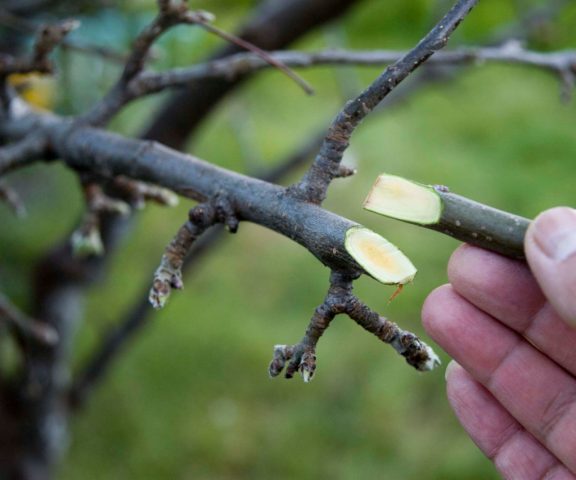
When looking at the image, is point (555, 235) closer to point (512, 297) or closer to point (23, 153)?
point (512, 297)

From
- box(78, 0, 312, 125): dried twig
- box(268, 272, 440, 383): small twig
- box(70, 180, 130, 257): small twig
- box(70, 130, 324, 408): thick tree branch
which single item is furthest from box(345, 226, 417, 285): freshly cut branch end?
box(70, 130, 324, 408): thick tree branch

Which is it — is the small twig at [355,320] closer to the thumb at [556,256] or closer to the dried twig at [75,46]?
the thumb at [556,256]

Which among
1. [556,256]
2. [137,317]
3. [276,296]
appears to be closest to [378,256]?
[556,256]

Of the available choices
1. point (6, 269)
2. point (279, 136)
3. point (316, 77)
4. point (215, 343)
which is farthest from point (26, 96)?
point (316, 77)

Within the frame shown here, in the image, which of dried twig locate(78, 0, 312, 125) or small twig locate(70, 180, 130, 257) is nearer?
dried twig locate(78, 0, 312, 125)

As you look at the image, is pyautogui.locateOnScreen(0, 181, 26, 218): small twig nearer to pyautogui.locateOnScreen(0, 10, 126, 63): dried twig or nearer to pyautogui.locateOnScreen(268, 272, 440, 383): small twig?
pyautogui.locateOnScreen(0, 10, 126, 63): dried twig

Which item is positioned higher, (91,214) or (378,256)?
(378,256)

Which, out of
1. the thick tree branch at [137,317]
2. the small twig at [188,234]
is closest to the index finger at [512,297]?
the small twig at [188,234]
